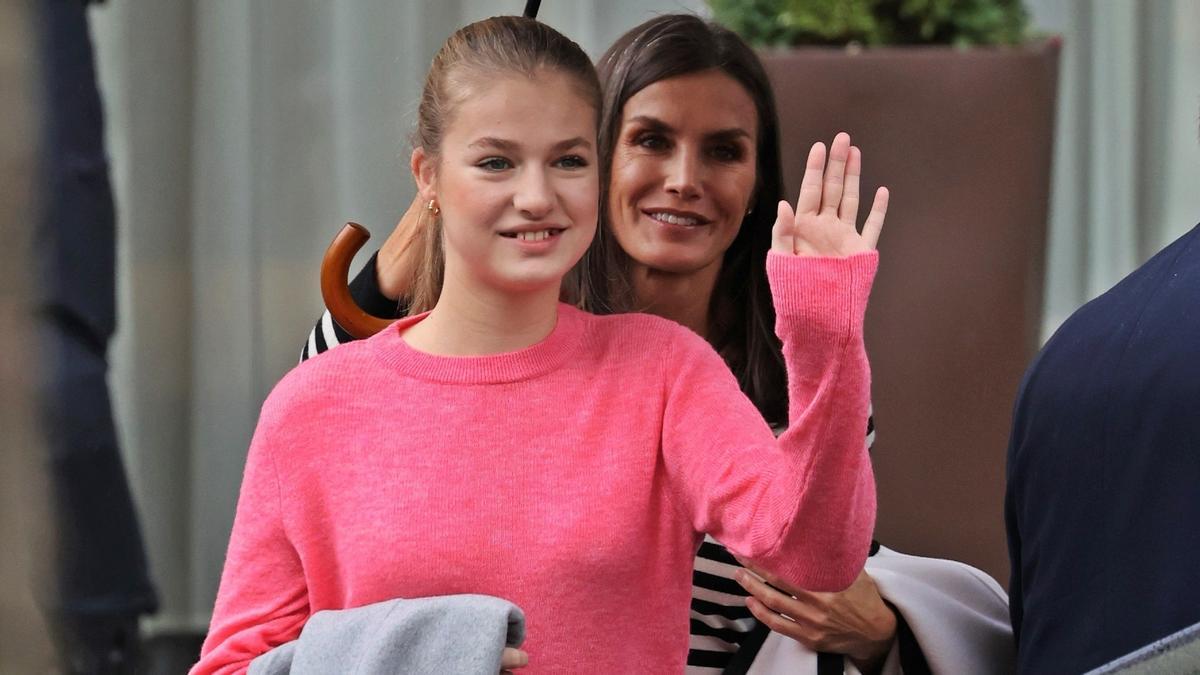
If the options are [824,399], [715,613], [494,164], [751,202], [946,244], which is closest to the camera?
[824,399]

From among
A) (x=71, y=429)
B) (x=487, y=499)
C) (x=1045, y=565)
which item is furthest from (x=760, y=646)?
(x=71, y=429)

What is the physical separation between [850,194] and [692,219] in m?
0.44

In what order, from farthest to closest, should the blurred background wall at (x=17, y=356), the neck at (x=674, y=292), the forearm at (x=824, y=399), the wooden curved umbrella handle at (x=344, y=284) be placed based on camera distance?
the neck at (x=674, y=292)
the wooden curved umbrella handle at (x=344, y=284)
the forearm at (x=824, y=399)
the blurred background wall at (x=17, y=356)

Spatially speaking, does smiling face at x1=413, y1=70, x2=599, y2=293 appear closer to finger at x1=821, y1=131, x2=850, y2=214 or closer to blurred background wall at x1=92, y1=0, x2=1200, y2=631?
finger at x1=821, y1=131, x2=850, y2=214

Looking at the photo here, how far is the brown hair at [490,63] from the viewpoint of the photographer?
2.81 feet

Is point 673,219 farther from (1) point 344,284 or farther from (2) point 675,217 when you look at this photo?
(1) point 344,284

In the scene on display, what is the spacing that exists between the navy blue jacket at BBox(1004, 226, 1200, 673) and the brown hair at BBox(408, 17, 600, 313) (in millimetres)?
339

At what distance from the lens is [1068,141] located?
7.50 feet

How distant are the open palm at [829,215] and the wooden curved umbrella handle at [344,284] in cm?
32

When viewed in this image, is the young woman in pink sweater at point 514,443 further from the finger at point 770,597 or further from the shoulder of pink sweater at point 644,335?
the finger at point 770,597

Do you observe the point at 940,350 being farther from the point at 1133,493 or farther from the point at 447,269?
the point at 447,269

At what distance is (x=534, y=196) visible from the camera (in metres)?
0.81

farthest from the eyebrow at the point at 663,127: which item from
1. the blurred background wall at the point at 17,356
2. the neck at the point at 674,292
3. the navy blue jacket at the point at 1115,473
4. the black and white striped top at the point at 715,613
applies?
the blurred background wall at the point at 17,356

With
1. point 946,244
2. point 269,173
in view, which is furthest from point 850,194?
point 269,173
